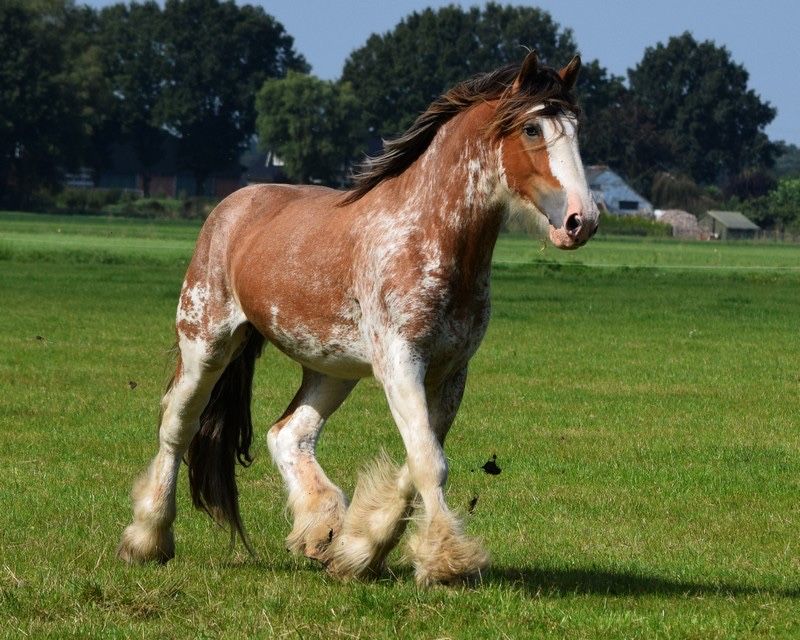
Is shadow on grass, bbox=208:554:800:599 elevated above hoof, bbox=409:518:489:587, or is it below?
below

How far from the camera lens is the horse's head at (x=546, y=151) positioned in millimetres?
6559

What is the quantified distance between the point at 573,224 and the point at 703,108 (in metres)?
144

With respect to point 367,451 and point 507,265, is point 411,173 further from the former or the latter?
point 507,265

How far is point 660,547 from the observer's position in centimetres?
870

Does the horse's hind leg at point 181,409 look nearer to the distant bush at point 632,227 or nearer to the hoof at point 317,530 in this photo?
the hoof at point 317,530

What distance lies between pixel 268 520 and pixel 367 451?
107 inches

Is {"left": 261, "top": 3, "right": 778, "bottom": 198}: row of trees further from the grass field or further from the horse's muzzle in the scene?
the horse's muzzle

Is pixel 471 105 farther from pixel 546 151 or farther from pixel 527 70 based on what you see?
pixel 546 151

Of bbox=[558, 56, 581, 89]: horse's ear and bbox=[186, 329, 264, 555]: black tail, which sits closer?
bbox=[558, 56, 581, 89]: horse's ear

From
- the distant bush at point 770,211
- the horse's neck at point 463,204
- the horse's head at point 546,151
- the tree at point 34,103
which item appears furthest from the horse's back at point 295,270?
the distant bush at point 770,211

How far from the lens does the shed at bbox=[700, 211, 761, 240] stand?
128 meters

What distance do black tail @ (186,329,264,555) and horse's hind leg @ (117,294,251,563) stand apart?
0.15m

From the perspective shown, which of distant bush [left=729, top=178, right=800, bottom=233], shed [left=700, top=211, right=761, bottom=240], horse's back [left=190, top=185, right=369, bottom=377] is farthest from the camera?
distant bush [left=729, top=178, right=800, bottom=233]

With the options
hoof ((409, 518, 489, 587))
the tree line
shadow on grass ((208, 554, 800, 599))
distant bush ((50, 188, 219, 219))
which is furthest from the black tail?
the tree line
